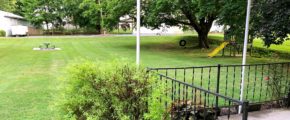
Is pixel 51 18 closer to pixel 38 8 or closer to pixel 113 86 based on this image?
pixel 38 8

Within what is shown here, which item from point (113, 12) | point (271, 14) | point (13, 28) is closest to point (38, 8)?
point (13, 28)

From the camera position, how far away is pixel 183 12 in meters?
18.6

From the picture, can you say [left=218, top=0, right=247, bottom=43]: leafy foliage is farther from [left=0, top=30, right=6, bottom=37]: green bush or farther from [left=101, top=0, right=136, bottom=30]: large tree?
[left=0, top=30, right=6, bottom=37]: green bush

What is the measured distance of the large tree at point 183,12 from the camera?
13922 mm

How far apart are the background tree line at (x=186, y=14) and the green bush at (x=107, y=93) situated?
544 centimetres

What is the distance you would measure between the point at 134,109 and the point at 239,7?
1063cm

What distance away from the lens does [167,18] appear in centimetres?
1986

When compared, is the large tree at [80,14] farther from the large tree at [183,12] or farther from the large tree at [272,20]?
the large tree at [272,20]

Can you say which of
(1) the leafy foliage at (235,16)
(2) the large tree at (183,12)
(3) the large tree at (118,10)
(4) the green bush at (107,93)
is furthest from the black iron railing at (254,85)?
(3) the large tree at (118,10)

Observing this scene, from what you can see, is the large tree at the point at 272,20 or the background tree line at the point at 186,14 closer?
the large tree at the point at 272,20

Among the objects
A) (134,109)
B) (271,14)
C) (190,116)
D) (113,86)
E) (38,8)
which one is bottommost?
(190,116)

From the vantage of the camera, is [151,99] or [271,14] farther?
[271,14]

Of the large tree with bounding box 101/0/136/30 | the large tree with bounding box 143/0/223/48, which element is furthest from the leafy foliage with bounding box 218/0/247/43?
the large tree with bounding box 101/0/136/30

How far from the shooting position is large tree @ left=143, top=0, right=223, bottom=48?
13922 mm
